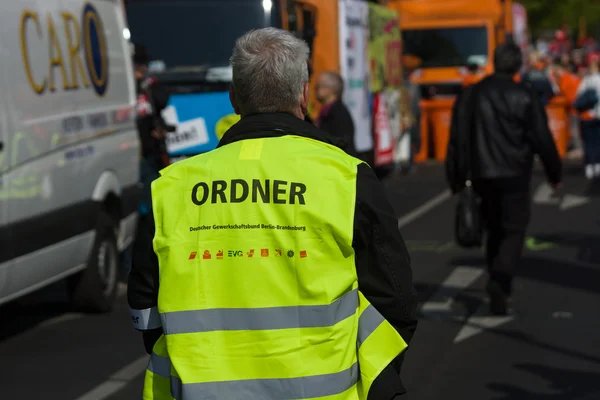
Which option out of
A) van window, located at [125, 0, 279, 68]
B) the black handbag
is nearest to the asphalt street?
the black handbag

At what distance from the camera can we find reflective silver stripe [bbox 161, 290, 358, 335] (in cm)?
285

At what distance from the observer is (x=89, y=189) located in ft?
29.0

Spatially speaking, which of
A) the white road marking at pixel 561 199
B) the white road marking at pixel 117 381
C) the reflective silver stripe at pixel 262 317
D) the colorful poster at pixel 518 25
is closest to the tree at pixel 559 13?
the colorful poster at pixel 518 25

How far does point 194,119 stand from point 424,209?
164 inches

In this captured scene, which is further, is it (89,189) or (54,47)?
(89,189)

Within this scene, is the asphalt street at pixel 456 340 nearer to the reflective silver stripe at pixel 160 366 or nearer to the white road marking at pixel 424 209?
the white road marking at pixel 424 209

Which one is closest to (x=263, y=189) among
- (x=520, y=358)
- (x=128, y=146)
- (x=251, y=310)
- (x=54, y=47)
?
(x=251, y=310)

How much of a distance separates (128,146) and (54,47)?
1780 millimetres

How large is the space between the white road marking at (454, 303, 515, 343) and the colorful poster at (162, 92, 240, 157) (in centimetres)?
459

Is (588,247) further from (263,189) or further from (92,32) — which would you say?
(263,189)

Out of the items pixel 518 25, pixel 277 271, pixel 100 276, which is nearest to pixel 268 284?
pixel 277 271

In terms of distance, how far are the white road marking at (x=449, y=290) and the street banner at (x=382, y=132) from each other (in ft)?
25.4

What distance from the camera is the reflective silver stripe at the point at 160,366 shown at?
300 centimetres

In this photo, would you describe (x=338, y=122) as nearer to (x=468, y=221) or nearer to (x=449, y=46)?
(x=468, y=221)
